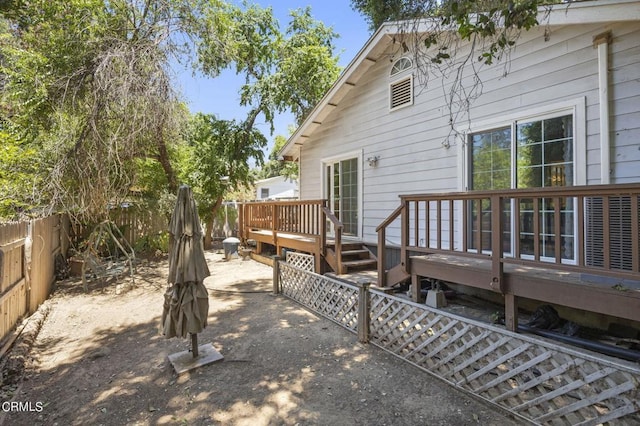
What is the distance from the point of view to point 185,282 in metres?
3.67

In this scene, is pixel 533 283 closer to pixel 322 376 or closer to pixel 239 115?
pixel 322 376

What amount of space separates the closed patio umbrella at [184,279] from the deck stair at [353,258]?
3.15 meters

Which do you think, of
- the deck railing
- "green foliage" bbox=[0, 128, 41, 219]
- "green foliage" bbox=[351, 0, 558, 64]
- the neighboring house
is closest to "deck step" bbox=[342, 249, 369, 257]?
the deck railing

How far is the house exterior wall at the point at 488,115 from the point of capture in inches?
157

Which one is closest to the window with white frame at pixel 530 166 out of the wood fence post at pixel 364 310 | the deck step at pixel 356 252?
the wood fence post at pixel 364 310

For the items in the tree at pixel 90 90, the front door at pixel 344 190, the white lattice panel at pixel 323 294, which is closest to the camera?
the white lattice panel at pixel 323 294

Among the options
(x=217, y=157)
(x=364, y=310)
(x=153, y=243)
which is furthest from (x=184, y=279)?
(x=217, y=157)

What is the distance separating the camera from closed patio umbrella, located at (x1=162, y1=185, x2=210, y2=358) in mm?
3639

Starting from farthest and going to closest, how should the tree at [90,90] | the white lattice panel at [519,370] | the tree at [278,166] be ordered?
1. the tree at [278,166]
2. the tree at [90,90]
3. the white lattice panel at [519,370]

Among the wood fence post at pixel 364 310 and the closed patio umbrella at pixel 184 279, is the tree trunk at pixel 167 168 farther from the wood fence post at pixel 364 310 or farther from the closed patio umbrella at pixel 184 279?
the wood fence post at pixel 364 310

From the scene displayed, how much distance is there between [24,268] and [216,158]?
8.37 m

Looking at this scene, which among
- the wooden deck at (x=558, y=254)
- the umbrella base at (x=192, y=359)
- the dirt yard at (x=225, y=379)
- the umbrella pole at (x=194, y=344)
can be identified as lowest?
the dirt yard at (x=225, y=379)

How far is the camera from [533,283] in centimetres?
353

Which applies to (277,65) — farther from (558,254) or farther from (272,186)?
(272,186)
